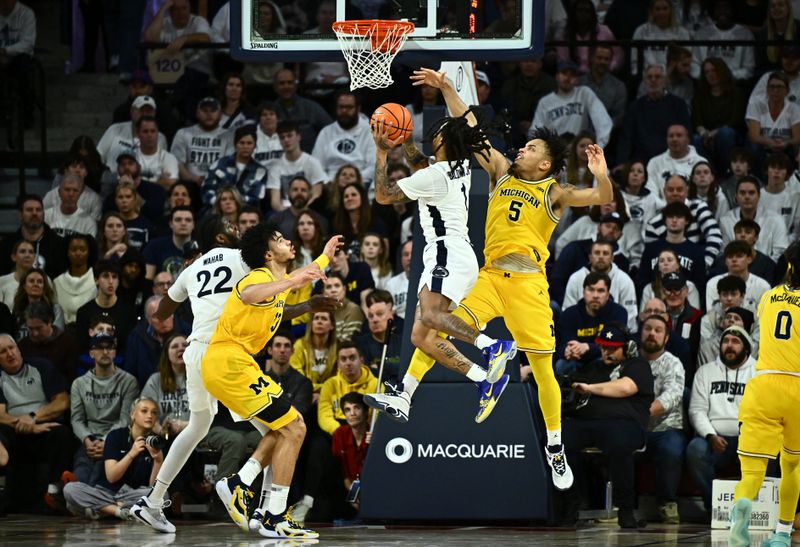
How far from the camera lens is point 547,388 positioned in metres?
11.1

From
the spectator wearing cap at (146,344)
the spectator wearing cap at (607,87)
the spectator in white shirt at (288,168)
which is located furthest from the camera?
the spectator wearing cap at (607,87)

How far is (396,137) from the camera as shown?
34.2ft

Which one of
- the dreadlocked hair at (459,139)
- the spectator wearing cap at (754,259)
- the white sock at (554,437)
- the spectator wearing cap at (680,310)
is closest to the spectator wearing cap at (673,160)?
the spectator wearing cap at (754,259)

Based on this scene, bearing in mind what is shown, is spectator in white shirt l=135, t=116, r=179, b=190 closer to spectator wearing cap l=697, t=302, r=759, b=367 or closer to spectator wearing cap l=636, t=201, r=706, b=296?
spectator wearing cap l=636, t=201, r=706, b=296

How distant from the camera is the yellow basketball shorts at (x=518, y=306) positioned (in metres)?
10.8

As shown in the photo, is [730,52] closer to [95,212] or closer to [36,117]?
[95,212]

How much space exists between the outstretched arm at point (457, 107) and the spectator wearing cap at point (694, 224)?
12.7 ft

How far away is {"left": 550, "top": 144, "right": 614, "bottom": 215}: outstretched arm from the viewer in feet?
34.6

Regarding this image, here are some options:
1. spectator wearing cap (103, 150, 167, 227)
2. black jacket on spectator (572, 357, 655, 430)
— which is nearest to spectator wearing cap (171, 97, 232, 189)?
spectator wearing cap (103, 150, 167, 227)

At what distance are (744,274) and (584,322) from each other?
5.50 ft

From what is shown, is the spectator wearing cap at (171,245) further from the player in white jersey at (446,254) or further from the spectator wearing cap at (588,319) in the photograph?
the player in white jersey at (446,254)

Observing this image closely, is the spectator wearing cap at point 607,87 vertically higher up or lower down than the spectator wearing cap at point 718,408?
higher up

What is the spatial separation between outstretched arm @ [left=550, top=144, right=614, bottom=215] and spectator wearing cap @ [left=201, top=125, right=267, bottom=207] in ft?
18.1

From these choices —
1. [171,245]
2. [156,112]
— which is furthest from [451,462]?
[156,112]
